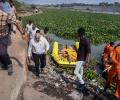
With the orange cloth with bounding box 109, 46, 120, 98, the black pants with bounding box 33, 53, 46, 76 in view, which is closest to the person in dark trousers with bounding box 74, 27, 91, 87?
the orange cloth with bounding box 109, 46, 120, 98

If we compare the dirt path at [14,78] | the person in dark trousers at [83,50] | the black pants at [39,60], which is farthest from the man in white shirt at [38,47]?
the person in dark trousers at [83,50]

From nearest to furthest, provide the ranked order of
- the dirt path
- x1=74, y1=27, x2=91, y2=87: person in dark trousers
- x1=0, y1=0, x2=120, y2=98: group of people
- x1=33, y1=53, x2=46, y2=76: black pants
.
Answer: the dirt path < x1=0, y1=0, x2=120, y2=98: group of people < x1=74, y1=27, x2=91, y2=87: person in dark trousers < x1=33, y1=53, x2=46, y2=76: black pants

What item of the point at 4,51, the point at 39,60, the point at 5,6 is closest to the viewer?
the point at 4,51

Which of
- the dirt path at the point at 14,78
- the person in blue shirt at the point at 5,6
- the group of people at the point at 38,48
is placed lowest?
the dirt path at the point at 14,78

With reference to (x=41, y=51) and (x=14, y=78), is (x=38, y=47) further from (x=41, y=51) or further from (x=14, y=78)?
(x=14, y=78)

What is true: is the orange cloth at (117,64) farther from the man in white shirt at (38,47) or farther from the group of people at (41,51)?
the man in white shirt at (38,47)

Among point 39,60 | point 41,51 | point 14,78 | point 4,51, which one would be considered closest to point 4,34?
point 4,51

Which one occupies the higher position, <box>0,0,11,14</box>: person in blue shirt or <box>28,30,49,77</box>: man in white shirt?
<box>0,0,11,14</box>: person in blue shirt

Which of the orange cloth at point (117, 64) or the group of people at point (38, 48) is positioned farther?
the group of people at point (38, 48)

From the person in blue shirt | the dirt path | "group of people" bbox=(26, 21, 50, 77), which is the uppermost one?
the person in blue shirt

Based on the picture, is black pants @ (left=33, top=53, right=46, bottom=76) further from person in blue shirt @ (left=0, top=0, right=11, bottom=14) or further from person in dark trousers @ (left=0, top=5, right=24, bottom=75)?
person in blue shirt @ (left=0, top=0, right=11, bottom=14)

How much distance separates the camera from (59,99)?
10555 millimetres

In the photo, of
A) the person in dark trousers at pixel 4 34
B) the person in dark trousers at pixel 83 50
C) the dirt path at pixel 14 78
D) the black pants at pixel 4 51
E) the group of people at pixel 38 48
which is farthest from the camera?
the group of people at pixel 38 48

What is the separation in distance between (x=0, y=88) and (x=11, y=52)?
438 cm
